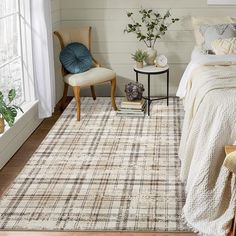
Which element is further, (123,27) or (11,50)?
(123,27)

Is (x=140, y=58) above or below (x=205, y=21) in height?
below

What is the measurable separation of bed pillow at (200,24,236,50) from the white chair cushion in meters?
1.07

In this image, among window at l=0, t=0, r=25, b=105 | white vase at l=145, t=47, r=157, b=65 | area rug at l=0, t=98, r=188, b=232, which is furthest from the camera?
white vase at l=145, t=47, r=157, b=65

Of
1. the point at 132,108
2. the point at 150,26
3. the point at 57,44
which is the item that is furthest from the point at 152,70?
the point at 57,44

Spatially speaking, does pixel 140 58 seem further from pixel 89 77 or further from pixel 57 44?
pixel 57 44

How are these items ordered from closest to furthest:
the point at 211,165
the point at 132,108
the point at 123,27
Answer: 1. the point at 211,165
2. the point at 132,108
3. the point at 123,27

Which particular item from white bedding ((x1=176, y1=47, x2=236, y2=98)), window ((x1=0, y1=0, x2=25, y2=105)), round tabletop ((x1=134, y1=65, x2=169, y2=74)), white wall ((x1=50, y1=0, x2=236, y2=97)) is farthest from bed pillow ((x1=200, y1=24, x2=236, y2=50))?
window ((x1=0, y1=0, x2=25, y2=105))

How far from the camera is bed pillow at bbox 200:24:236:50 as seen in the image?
5.20 metres

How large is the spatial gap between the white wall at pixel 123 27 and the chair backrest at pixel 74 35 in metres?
0.26

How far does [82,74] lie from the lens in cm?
530

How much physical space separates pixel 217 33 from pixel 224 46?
0.95 feet

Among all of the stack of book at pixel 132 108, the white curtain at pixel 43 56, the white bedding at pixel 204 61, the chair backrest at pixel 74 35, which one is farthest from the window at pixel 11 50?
the white bedding at pixel 204 61

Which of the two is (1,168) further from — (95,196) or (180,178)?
(180,178)

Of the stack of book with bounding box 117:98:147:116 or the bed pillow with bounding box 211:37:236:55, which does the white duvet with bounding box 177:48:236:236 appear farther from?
the stack of book with bounding box 117:98:147:116
